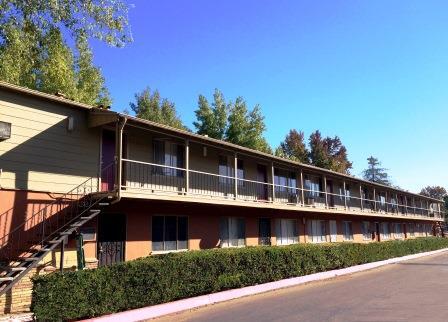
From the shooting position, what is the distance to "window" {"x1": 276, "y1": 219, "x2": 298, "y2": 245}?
2616 cm

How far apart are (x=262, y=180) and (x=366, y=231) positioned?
17525 millimetres

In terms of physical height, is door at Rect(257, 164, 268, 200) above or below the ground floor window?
above

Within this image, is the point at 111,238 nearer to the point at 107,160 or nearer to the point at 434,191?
the point at 107,160

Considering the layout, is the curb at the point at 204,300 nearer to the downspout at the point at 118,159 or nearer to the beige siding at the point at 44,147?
the downspout at the point at 118,159

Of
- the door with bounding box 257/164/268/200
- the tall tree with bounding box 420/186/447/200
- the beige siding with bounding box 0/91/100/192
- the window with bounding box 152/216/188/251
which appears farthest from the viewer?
the tall tree with bounding box 420/186/447/200

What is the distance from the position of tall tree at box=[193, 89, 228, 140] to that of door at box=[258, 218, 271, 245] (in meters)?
24.7

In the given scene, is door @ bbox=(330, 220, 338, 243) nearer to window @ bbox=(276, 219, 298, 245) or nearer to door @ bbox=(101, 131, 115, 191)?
window @ bbox=(276, 219, 298, 245)

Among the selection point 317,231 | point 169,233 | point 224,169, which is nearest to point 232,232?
point 224,169

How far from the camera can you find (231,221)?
72.7ft

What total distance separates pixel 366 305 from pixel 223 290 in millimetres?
5123

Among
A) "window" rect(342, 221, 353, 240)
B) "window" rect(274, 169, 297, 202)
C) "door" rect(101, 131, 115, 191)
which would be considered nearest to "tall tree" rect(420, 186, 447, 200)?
"window" rect(342, 221, 353, 240)

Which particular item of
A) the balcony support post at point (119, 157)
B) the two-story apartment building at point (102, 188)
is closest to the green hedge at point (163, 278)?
the two-story apartment building at point (102, 188)

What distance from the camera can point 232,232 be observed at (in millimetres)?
22125

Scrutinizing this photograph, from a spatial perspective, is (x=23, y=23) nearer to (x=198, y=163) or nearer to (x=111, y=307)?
(x=198, y=163)
